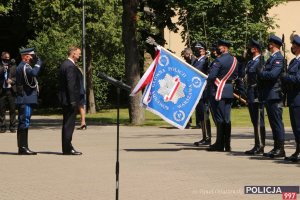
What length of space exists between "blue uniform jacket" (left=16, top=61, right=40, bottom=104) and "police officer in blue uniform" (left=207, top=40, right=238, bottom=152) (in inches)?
129

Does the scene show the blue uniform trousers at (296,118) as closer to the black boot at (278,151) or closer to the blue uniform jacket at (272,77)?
the blue uniform jacket at (272,77)

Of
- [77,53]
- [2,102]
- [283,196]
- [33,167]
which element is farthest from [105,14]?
[283,196]

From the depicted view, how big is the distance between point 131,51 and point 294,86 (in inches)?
506

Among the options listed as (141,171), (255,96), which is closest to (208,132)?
(255,96)

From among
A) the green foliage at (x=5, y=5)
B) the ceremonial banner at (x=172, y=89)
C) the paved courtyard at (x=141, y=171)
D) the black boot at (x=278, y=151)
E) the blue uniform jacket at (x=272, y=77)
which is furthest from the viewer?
the green foliage at (x=5, y=5)

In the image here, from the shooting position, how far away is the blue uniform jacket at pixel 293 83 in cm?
1341

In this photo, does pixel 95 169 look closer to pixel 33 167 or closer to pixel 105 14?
pixel 33 167

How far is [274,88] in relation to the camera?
46.9 feet

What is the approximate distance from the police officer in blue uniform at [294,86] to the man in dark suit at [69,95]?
4040 mm

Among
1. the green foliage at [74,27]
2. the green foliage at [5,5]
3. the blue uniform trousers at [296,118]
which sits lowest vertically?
the blue uniform trousers at [296,118]

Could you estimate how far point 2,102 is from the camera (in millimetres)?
23547

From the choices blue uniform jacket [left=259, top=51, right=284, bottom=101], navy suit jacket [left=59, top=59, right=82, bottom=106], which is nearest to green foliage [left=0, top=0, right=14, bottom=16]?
navy suit jacket [left=59, top=59, right=82, bottom=106]

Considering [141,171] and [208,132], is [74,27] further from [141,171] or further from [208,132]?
[141,171]

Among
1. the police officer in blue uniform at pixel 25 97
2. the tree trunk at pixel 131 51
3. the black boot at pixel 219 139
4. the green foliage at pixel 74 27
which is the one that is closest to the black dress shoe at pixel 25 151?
the police officer in blue uniform at pixel 25 97
